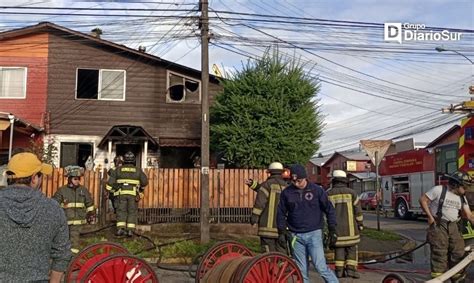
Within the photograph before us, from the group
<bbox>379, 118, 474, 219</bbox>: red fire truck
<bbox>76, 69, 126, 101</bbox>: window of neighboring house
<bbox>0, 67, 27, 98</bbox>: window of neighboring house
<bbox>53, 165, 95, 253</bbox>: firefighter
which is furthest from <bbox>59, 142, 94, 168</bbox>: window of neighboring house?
<bbox>379, 118, 474, 219</bbox>: red fire truck

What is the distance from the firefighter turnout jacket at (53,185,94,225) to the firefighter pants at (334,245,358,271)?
13.7ft

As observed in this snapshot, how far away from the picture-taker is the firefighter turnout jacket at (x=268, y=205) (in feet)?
27.8

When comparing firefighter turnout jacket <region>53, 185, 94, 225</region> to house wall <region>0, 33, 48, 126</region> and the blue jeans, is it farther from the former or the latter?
house wall <region>0, 33, 48, 126</region>

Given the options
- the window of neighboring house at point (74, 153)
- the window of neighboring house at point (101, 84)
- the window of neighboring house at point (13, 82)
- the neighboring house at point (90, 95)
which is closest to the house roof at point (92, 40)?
the neighboring house at point (90, 95)

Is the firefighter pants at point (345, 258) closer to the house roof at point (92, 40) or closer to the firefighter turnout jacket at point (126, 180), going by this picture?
the firefighter turnout jacket at point (126, 180)

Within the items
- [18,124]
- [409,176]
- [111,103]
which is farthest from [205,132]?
[409,176]

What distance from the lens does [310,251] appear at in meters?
7.07

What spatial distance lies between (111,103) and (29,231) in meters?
17.6

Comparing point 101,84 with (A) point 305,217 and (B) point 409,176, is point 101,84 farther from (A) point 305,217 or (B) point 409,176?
(A) point 305,217

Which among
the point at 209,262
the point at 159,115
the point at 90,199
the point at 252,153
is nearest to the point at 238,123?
the point at 252,153

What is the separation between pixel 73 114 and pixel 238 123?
652 cm

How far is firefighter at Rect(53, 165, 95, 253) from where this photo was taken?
9219 millimetres

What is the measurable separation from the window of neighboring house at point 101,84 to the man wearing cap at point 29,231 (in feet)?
57.4

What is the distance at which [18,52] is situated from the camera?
20391 mm
